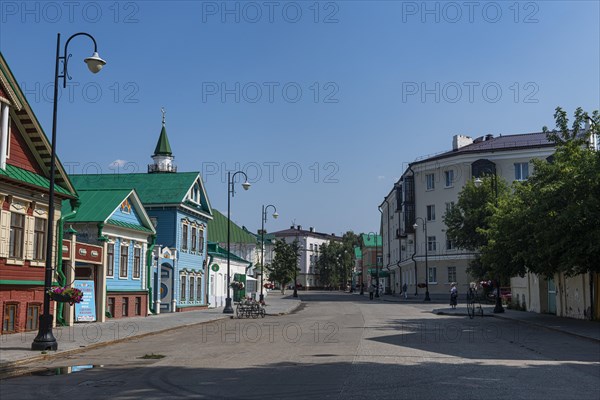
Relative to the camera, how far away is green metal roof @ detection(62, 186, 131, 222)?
30.0m

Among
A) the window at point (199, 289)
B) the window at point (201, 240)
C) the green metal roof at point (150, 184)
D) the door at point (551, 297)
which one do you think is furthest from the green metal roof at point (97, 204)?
the door at point (551, 297)

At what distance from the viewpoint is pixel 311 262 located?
157375 mm

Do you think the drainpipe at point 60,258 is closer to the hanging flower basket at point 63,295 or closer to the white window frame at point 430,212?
the hanging flower basket at point 63,295

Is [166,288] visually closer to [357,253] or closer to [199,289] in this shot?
[199,289]

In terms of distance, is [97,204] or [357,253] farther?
[357,253]

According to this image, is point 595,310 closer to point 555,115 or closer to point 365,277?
point 555,115

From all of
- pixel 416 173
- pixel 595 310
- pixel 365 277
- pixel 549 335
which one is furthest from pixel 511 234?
pixel 365 277

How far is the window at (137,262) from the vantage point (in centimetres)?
3394

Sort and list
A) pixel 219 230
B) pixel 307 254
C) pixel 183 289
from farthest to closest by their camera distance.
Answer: pixel 307 254 < pixel 219 230 < pixel 183 289

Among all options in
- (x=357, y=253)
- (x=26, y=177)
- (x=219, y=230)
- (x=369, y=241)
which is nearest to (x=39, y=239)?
(x=26, y=177)

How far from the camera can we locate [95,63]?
53.6ft

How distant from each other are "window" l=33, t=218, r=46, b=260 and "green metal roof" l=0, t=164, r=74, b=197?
4.41ft

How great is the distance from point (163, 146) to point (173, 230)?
33.8 feet

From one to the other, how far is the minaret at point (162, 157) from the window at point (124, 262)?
14943 mm
